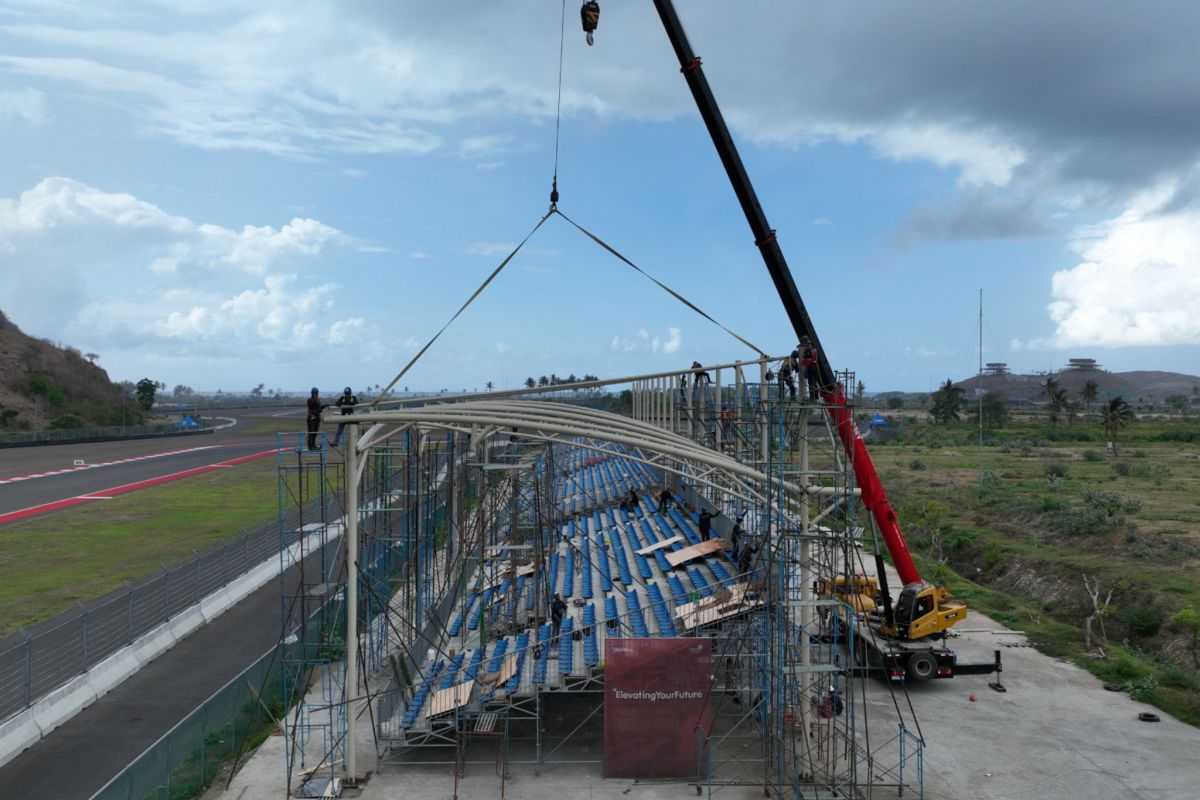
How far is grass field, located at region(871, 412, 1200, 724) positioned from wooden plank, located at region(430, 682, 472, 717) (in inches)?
667

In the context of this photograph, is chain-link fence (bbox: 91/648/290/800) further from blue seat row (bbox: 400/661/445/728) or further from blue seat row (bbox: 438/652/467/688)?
blue seat row (bbox: 438/652/467/688)

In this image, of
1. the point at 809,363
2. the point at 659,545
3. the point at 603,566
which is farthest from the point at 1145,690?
the point at 603,566

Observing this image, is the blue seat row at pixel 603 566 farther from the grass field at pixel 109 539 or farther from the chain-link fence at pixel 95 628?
the grass field at pixel 109 539

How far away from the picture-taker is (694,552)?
2488cm

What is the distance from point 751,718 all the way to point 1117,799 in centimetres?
710

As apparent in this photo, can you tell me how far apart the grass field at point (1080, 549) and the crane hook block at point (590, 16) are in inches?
850

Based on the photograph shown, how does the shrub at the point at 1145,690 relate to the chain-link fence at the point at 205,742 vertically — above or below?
below

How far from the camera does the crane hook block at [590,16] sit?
1980 cm

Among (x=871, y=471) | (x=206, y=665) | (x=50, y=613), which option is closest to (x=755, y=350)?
(x=871, y=471)

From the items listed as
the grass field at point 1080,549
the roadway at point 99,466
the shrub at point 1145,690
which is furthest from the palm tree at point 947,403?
the shrub at point 1145,690

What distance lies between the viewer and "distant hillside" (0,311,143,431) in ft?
326

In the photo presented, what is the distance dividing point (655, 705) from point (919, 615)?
8.68 m

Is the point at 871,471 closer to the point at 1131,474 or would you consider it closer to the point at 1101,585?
the point at 1101,585

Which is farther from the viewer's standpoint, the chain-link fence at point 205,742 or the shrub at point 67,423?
the shrub at point 67,423
